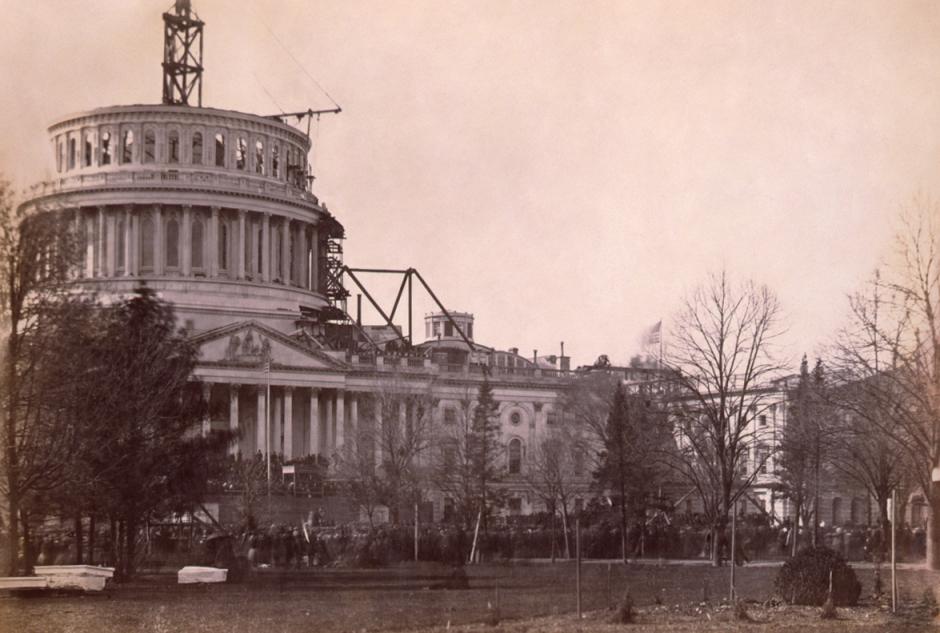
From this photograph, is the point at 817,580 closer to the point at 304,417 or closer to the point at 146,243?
the point at 304,417

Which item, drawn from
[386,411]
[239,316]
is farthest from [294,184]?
A: [386,411]

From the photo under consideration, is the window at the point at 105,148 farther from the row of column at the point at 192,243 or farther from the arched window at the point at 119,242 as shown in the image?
the arched window at the point at 119,242

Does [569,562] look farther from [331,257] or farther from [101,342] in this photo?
[331,257]

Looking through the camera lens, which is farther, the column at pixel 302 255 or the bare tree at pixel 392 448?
the column at pixel 302 255

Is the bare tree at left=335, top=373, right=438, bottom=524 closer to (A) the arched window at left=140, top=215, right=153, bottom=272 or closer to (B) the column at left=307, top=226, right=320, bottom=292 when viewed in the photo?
(B) the column at left=307, top=226, right=320, bottom=292

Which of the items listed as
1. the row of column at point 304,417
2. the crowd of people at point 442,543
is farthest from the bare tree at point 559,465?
the crowd of people at point 442,543

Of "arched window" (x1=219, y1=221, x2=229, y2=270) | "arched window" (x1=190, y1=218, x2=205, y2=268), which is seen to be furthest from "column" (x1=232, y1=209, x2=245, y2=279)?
"arched window" (x1=190, y1=218, x2=205, y2=268)

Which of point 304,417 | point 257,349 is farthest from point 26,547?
point 304,417
